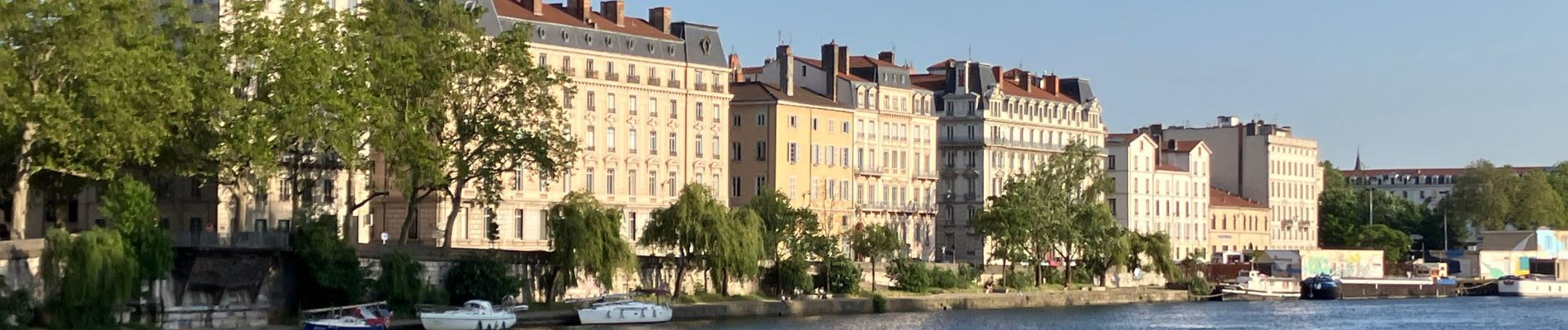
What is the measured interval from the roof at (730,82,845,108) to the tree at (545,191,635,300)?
3465 centimetres

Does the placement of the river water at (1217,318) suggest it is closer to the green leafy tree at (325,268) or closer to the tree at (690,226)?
the tree at (690,226)

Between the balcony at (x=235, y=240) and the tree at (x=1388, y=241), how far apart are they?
120 meters

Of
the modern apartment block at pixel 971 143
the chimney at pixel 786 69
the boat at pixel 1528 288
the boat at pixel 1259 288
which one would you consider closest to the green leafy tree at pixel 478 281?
the chimney at pixel 786 69

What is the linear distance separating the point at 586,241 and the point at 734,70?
4970 cm

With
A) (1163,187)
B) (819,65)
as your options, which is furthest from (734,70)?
(1163,187)

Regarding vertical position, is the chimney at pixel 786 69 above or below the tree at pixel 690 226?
above

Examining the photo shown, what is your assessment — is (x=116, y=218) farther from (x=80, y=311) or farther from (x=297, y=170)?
(x=297, y=170)

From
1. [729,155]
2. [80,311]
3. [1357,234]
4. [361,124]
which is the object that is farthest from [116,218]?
[1357,234]

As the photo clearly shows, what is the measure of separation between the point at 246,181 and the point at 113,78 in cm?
1633

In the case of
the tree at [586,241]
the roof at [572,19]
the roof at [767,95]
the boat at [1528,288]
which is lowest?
the boat at [1528,288]

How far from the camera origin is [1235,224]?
618ft

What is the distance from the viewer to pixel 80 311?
75.1m

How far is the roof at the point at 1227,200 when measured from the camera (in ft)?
610

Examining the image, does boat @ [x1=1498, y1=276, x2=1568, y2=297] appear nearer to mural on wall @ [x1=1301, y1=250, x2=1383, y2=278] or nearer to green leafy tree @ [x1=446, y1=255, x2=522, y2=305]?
mural on wall @ [x1=1301, y1=250, x2=1383, y2=278]
